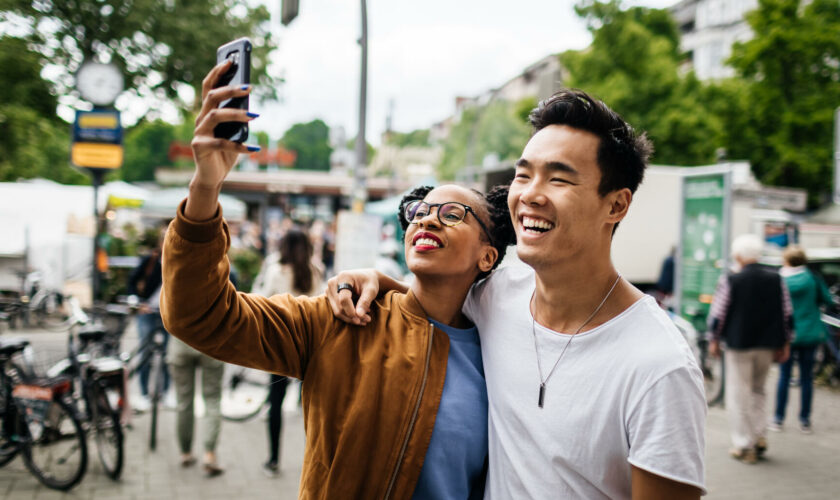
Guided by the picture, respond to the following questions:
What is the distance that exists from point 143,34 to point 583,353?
1711cm

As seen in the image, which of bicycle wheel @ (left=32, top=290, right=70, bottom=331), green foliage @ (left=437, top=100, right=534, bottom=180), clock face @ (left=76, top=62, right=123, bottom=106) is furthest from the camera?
green foliage @ (left=437, top=100, right=534, bottom=180)

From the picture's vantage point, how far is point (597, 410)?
5.11ft

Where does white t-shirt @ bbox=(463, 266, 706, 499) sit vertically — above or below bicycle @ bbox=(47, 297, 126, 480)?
above

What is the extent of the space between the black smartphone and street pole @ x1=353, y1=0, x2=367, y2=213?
332 inches

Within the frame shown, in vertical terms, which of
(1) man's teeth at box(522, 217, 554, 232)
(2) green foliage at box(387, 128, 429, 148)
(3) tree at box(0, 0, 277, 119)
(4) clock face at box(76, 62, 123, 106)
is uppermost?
(2) green foliage at box(387, 128, 429, 148)

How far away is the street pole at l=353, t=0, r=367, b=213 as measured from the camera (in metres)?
9.48

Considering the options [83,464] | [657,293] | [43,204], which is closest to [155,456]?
[83,464]

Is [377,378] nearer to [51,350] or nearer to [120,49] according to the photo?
[51,350]

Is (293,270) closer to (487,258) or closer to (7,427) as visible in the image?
(7,427)

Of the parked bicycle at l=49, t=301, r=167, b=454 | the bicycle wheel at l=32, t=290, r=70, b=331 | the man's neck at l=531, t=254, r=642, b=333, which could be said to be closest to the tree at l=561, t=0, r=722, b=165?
the bicycle wheel at l=32, t=290, r=70, b=331

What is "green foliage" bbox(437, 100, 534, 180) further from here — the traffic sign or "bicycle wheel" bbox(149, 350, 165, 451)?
"bicycle wheel" bbox(149, 350, 165, 451)

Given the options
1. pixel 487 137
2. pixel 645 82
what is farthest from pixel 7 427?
pixel 487 137

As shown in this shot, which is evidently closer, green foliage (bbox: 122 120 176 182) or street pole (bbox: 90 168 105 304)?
street pole (bbox: 90 168 105 304)

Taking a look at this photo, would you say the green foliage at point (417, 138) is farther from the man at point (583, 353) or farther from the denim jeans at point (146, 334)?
the man at point (583, 353)
